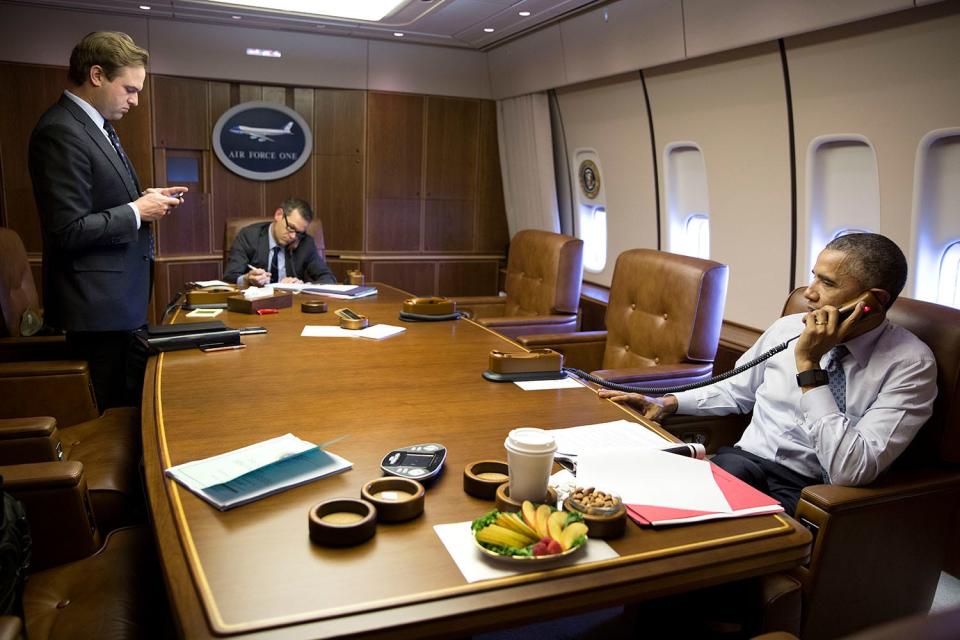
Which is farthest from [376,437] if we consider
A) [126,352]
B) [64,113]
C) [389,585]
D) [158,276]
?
[158,276]

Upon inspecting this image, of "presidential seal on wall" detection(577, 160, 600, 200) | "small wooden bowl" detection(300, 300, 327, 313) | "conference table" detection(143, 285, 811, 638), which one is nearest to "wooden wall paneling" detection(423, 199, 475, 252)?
"presidential seal on wall" detection(577, 160, 600, 200)

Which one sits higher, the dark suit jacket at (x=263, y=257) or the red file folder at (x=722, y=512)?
the dark suit jacket at (x=263, y=257)

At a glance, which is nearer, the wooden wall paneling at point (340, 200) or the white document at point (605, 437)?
the white document at point (605, 437)

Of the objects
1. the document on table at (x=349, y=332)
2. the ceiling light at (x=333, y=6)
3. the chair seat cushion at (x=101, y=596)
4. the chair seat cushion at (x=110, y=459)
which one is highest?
the ceiling light at (x=333, y=6)

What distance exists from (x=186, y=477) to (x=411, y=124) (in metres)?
6.00

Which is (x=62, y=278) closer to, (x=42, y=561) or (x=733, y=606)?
(x=42, y=561)

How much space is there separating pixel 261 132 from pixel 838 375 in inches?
227

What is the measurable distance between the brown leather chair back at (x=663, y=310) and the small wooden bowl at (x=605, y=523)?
6.11ft

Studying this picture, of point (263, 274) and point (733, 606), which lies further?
point (263, 274)

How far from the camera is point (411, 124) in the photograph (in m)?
7.09

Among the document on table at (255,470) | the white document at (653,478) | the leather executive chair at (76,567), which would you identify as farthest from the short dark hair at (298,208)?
the white document at (653,478)

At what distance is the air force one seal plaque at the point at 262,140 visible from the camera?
21.5 feet

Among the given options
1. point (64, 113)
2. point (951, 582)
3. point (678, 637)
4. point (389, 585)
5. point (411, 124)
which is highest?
point (411, 124)

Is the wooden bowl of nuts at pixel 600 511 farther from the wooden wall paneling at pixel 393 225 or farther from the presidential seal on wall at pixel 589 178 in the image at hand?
the wooden wall paneling at pixel 393 225
